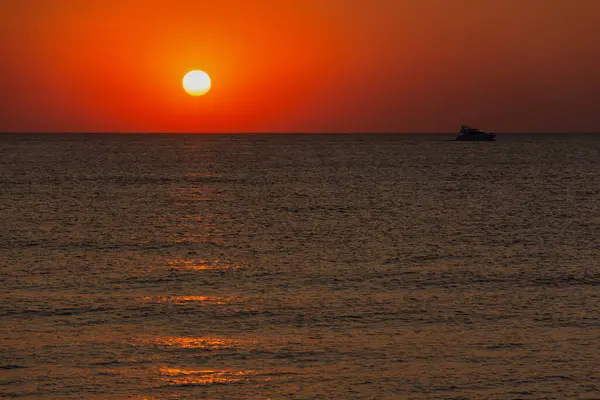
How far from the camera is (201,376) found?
16953 millimetres

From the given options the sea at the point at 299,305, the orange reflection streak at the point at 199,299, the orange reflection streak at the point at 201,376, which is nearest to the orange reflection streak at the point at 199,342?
the sea at the point at 299,305

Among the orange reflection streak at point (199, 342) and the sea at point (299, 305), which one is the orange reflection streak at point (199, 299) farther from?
the orange reflection streak at point (199, 342)

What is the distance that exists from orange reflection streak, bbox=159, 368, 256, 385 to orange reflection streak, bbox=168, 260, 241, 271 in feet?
44.5

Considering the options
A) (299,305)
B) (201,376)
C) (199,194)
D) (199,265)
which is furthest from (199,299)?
(199,194)

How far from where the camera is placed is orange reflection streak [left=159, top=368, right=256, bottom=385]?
54.5 feet

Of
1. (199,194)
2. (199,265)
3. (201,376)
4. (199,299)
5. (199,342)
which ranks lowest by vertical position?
(201,376)

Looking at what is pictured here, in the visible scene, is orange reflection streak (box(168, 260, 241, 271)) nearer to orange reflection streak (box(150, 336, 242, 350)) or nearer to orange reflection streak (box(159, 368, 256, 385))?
orange reflection streak (box(150, 336, 242, 350))

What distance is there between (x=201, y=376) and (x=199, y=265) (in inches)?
588

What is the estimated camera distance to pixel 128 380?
54.5ft

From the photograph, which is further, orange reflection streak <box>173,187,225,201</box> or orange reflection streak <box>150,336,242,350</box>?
orange reflection streak <box>173,187,225,201</box>

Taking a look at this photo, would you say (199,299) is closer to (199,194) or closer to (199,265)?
(199,265)

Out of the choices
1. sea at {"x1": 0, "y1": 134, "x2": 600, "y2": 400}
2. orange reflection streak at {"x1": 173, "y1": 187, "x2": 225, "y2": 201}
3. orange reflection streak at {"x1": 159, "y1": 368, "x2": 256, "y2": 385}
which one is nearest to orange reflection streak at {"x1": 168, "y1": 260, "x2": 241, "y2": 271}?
sea at {"x1": 0, "y1": 134, "x2": 600, "y2": 400}

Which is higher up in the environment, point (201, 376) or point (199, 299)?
point (199, 299)

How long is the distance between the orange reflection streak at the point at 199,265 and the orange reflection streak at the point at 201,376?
13557mm
